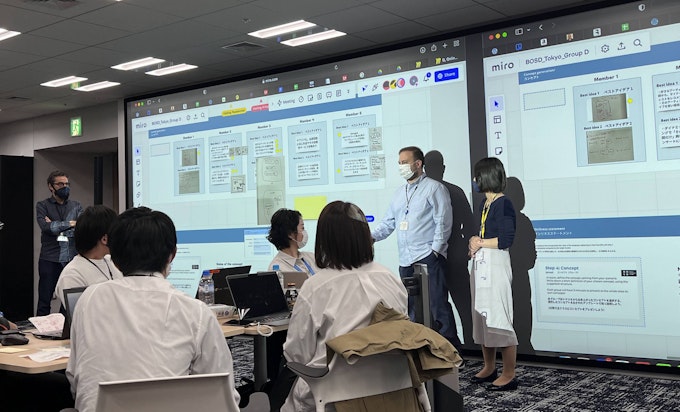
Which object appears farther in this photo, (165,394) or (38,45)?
(38,45)

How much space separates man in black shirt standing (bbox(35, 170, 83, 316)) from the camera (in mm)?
7414

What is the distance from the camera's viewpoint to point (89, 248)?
358 centimetres

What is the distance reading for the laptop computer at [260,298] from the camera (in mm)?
3568

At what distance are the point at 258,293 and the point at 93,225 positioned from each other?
0.95 meters

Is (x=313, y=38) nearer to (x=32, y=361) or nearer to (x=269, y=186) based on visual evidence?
(x=269, y=186)

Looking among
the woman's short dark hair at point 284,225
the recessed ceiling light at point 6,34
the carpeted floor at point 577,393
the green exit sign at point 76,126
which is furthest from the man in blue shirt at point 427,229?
the green exit sign at point 76,126

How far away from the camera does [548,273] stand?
537 centimetres

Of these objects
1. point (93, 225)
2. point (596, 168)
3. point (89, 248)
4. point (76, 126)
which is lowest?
point (89, 248)

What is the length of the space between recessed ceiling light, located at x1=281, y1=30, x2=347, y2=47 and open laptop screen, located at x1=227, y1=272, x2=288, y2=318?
10.4ft

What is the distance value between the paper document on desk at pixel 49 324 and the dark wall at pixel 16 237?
7169mm

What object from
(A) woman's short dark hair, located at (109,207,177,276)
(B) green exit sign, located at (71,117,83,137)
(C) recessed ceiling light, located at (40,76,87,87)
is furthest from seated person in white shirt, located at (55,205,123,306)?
(B) green exit sign, located at (71,117,83,137)

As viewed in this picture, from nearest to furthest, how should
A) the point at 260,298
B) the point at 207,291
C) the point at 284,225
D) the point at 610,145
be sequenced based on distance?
the point at 260,298
the point at 207,291
the point at 284,225
the point at 610,145

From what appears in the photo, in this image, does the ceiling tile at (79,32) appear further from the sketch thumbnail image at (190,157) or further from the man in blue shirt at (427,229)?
the man in blue shirt at (427,229)

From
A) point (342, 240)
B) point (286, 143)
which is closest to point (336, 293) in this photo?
point (342, 240)
